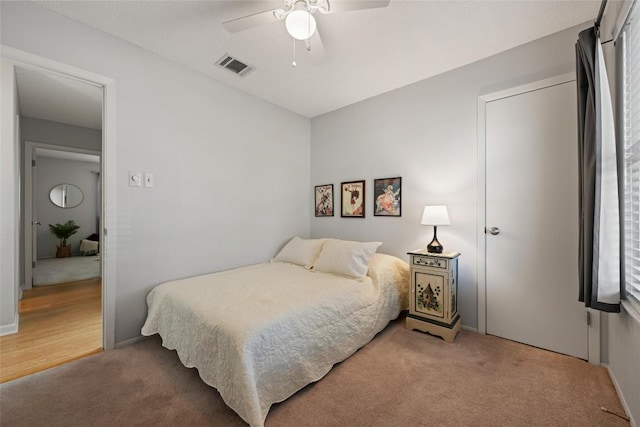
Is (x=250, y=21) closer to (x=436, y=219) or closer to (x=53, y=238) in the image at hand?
(x=436, y=219)

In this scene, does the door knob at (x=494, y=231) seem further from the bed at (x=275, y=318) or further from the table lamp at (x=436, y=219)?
the bed at (x=275, y=318)

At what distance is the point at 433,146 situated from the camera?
8.95 feet

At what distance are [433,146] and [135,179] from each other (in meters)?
2.89

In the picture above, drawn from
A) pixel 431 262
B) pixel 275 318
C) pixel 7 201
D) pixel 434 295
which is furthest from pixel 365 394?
pixel 7 201

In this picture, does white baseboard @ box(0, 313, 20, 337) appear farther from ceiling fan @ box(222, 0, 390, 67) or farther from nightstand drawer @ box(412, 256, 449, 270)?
nightstand drawer @ box(412, 256, 449, 270)

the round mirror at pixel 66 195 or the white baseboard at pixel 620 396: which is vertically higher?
the round mirror at pixel 66 195

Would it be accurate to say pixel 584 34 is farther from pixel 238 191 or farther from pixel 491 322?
pixel 238 191

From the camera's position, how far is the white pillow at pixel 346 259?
8.19 feet

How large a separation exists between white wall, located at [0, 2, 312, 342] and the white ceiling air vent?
0.30 metres

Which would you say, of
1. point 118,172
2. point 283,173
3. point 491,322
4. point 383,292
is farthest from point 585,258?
point 118,172

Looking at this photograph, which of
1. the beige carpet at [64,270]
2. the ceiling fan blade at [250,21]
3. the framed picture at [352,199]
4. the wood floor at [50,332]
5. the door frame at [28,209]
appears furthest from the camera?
the beige carpet at [64,270]

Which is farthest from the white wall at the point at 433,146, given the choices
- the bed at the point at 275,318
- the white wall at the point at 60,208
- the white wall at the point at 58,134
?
the white wall at the point at 60,208

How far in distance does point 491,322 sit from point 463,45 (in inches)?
98.0

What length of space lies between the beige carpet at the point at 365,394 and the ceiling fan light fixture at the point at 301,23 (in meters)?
2.26
